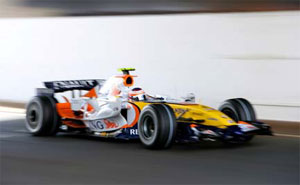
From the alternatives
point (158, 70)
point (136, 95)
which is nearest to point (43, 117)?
point (136, 95)

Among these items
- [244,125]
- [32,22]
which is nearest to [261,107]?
[244,125]

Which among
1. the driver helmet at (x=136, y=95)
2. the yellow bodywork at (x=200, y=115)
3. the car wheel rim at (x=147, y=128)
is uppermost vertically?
the driver helmet at (x=136, y=95)

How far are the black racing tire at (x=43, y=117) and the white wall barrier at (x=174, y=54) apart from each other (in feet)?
12.3

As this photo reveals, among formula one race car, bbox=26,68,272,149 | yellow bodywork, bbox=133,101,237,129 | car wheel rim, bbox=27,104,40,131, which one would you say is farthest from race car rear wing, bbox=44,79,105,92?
yellow bodywork, bbox=133,101,237,129

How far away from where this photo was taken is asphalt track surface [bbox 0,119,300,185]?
21.4 feet

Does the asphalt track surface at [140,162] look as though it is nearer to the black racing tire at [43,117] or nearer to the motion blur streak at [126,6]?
the black racing tire at [43,117]

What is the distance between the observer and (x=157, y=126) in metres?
8.18

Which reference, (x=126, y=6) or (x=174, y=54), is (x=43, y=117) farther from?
(x=126, y=6)

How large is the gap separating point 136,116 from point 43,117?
6.40 ft

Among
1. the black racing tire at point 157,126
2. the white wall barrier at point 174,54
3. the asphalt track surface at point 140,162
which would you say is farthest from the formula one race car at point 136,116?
the white wall barrier at point 174,54

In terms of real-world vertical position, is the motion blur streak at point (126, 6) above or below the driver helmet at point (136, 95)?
above

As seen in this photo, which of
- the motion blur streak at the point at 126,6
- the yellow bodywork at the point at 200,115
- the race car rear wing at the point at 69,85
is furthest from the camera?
the motion blur streak at the point at 126,6

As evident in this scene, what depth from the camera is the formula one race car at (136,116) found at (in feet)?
27.5

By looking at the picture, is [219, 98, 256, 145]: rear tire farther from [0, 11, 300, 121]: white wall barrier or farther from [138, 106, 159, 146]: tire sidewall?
[0, 11, 300, 121]: white wall barrier
